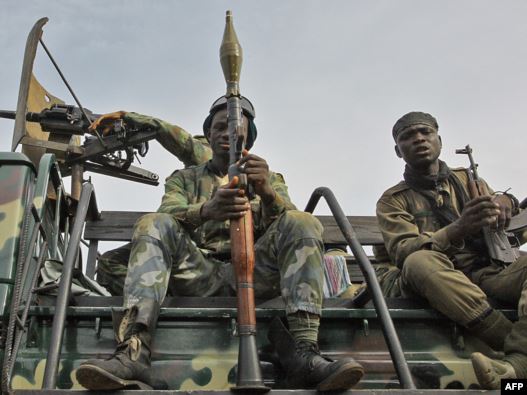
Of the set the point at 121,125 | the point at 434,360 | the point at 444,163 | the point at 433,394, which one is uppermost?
the point at 121,125

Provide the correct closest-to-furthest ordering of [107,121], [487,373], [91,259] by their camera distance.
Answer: [487,373]
[91,259]
[107,121]

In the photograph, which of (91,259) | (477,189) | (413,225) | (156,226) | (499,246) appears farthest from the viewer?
(91,259)

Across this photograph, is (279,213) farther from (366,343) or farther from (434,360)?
(434,360)

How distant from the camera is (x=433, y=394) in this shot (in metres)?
2.46

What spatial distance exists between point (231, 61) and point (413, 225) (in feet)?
4.93

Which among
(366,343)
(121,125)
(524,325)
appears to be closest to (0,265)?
(366,343)

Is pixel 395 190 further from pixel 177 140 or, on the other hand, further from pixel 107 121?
pixel 107 121

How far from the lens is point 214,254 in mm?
3945

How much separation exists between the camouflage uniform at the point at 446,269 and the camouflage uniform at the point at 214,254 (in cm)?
60

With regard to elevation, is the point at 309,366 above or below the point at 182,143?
below

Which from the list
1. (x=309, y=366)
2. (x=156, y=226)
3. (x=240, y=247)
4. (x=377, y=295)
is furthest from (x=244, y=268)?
(x=156, y=226)

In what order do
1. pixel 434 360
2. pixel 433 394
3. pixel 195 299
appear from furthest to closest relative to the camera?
1. pixel 195 299
2. pixel 434 360
3. pixel 433 394

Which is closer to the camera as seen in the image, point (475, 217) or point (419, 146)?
point (475, 217)

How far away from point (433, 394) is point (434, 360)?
0.88 meters
